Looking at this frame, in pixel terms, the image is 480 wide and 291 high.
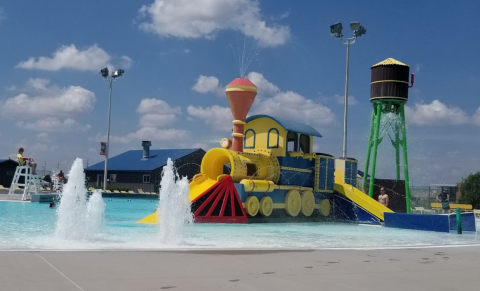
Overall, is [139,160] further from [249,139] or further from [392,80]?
[392,80]

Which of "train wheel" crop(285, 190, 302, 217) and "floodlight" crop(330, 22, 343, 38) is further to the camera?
"floodlight" crop(330, 22, 343, 38)

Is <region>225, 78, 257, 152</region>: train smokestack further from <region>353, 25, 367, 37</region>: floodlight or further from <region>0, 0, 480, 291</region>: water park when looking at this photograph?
<region>353, 25, 367, 37</region>: floodlight

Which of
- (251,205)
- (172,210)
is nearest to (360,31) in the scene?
(251,205)

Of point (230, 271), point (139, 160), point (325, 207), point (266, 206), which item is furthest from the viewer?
point (139, 160)

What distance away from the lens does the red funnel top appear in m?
18.8

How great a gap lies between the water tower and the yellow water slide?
1.49 metres

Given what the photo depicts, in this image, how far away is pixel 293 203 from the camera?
66.3ft

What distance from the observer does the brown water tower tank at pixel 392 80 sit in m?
22.7

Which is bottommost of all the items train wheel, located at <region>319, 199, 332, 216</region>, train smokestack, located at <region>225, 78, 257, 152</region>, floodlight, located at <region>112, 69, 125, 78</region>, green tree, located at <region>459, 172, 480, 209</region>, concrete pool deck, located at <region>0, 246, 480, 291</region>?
concrete pool deck, located at <region>0, 246, 480, 291</region>

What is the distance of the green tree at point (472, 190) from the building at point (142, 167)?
22.3 metres

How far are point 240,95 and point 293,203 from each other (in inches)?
185

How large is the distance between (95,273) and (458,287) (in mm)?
4264

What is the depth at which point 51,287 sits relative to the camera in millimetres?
5273

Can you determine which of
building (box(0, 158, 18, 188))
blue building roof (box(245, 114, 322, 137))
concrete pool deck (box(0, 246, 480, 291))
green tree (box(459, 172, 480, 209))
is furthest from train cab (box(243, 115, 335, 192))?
building (box(0, 158, 18, 188))
